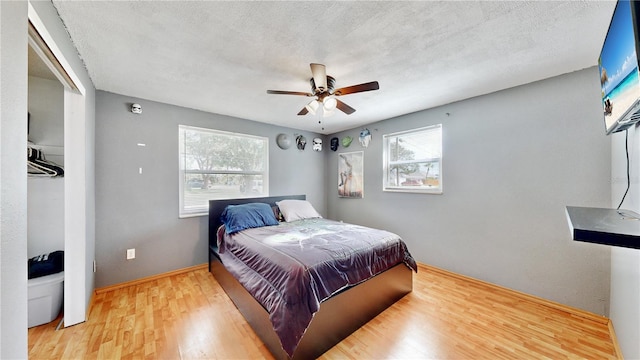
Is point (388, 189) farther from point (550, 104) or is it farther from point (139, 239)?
point (139, 239)

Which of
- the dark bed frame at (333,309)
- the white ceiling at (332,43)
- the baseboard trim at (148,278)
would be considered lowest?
the baseboard trim at (148,278)

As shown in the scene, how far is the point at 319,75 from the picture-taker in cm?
192

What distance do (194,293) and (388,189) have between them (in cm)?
318

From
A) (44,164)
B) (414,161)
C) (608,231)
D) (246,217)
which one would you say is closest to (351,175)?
(414,161)

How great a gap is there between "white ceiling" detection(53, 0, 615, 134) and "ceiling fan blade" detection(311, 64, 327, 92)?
0.14 meters

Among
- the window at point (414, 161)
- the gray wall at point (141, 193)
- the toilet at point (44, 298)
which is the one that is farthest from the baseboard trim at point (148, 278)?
the window at point (414, 161)

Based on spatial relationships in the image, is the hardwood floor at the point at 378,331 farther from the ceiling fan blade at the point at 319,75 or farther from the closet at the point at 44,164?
the ceiling fan blade at the point at 319,75

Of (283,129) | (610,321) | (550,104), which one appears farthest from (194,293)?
(550,104)

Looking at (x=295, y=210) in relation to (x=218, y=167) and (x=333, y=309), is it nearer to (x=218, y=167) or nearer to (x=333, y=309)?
(x=218, y=167)

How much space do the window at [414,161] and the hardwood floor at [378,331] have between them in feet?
5.06

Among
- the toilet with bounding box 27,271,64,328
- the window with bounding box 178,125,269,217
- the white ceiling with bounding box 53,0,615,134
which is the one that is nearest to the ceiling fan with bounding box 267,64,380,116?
the white ceiling with bounding box 53,0,615,134

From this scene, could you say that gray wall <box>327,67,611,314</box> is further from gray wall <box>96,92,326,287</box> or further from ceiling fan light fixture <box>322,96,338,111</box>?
gray wall <box>96,92,326,287</box>

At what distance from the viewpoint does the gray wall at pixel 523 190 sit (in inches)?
84.3

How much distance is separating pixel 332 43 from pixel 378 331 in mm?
2473
